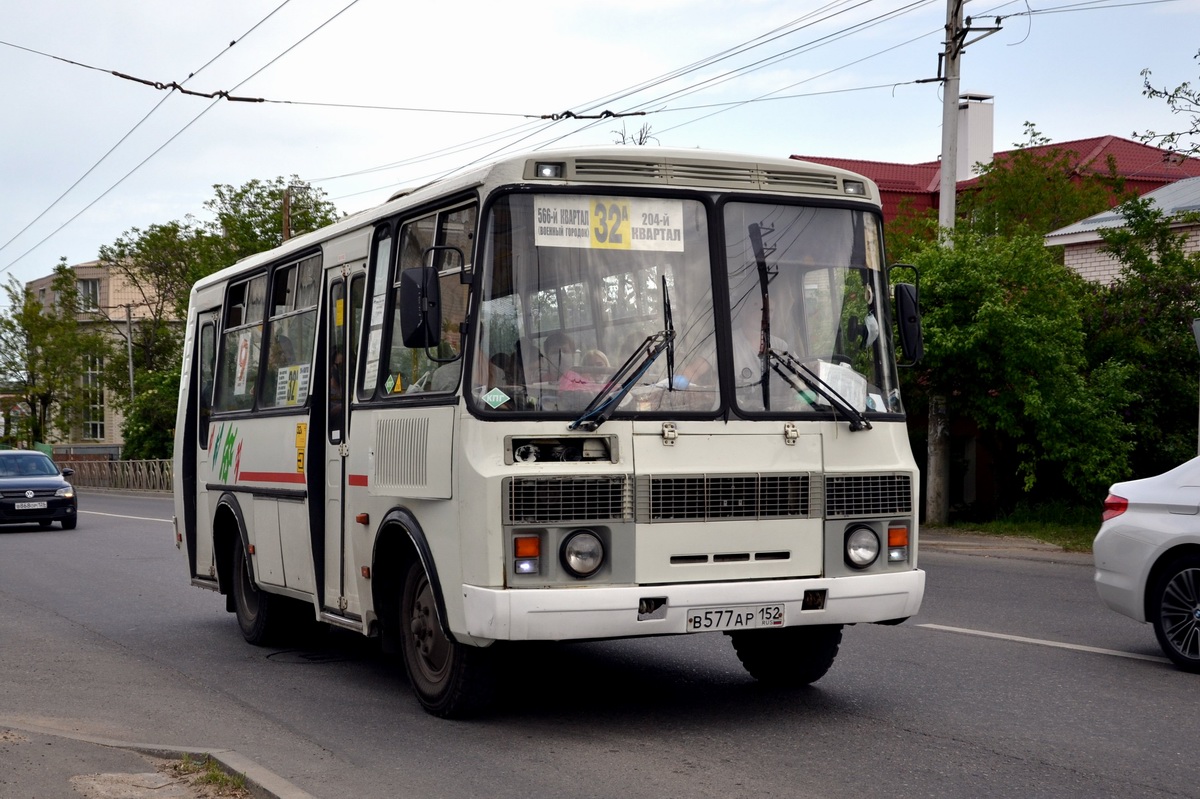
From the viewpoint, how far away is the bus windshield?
713 cm

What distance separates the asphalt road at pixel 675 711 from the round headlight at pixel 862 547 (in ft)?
2.77

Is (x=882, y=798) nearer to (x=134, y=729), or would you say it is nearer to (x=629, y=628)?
(x=629, y=628)

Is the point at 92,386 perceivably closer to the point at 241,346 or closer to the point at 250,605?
the point at 241,346

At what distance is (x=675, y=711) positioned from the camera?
26.1 feet

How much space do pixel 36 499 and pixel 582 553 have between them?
73.6 ft

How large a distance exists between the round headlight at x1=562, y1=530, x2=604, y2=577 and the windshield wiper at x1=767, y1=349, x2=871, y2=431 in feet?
4.50

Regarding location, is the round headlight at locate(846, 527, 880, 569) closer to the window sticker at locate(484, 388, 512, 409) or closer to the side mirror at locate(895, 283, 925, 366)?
the side mirror at locate(895, 283, 925, 366)

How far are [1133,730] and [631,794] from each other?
280cm

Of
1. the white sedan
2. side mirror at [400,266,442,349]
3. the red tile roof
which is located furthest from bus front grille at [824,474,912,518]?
the red tile roof

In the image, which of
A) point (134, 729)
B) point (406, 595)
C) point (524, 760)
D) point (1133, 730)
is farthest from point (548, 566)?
point (1133, 730)

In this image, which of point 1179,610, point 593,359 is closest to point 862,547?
point 593,359

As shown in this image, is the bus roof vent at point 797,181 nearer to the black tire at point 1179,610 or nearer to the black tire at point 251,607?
the black tire at point 1179,610

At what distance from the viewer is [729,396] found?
289 inches

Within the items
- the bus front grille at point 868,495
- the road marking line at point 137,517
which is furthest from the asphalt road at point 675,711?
the road marking line at point 137,517
